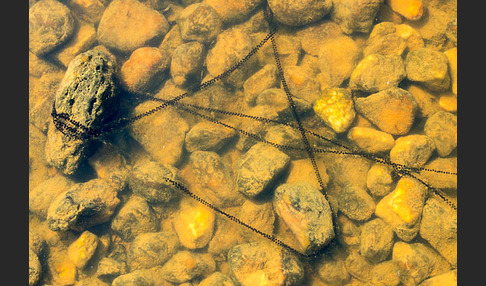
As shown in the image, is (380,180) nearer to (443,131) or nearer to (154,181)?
(443,131)

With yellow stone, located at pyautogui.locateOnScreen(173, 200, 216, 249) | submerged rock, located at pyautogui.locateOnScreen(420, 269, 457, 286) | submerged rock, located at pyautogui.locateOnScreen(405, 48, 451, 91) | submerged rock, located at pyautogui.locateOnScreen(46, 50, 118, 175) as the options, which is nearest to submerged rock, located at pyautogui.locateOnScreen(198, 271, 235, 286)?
yellow stone, located at pyautogui.locateOnScreen(173, 200, 216, 249)

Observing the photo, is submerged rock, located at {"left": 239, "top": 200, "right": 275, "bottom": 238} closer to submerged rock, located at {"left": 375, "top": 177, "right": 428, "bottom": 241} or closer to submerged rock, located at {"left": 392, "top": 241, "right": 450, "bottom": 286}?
submerged rock, located at {"left": 375, "top": 177, "right": 428, "bottom": 241}

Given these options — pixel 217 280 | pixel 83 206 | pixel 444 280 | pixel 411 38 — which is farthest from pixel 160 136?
pixel 444 280

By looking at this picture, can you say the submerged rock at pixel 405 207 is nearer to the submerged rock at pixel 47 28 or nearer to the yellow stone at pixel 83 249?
the yellow stone at pixel 83 249

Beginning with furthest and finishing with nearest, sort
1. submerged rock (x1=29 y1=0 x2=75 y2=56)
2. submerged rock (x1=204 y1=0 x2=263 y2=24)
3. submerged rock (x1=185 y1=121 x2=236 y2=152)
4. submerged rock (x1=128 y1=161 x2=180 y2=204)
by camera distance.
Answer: submerged rock (x1=29 y1=0 x2=75 y2=56) < submerged rock (x1=204 y1=0 x2=263 y2=24) < submerged rock (x1=185 y1=121 x2=236 y2=152) < submerged rock (x1=128 y1=161 x2=180 y2=204)

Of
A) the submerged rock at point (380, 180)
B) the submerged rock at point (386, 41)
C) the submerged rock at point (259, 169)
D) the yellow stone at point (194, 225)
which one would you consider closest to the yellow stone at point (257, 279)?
the yellow stone at point (194, 225)

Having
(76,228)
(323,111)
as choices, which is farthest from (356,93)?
(76,228)
